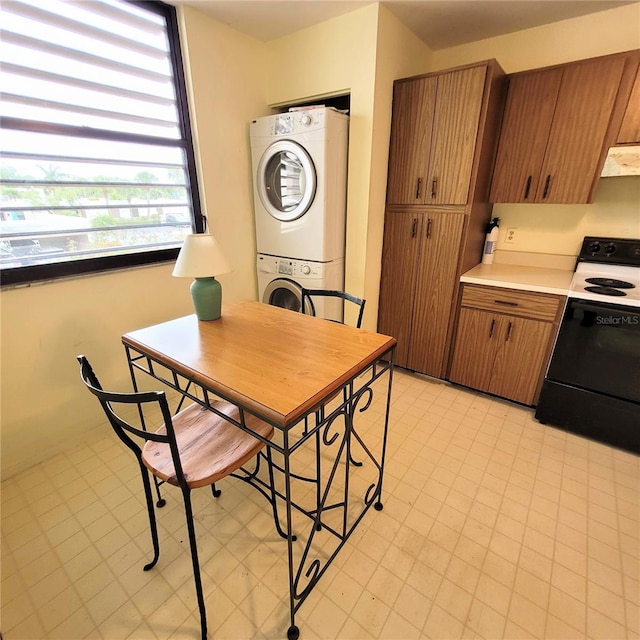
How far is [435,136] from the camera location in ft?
6.86

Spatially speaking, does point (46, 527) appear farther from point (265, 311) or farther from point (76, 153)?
point (76, 153)

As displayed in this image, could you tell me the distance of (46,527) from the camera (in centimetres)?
145

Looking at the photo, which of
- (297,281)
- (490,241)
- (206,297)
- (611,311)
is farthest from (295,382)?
(490,241)

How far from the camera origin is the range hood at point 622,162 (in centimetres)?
179

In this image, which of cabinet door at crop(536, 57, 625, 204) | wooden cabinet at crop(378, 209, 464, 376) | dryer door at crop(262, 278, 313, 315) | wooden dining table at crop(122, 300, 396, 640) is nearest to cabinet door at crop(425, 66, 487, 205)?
wooden cabinet at crop(378, 209, 464, 376)

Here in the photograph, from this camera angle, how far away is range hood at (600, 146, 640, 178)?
179cm

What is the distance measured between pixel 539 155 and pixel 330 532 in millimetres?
2434

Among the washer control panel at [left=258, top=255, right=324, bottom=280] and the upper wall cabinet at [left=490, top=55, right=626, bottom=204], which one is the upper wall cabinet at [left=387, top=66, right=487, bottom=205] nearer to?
the upper wall cabinet at [left=490, top=55, right=626, bottom=204]

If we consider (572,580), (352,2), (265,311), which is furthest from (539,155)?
(572,580)

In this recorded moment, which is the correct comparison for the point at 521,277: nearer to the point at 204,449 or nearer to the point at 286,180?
the point at 286,180

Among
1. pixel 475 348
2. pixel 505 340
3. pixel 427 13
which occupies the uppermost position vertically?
pixel 427 13

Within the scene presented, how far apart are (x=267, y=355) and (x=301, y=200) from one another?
141 cm

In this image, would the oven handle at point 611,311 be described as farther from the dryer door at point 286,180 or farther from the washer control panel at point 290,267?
the dryer door at point 286,180

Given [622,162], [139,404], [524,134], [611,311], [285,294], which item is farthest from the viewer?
[285,294]
